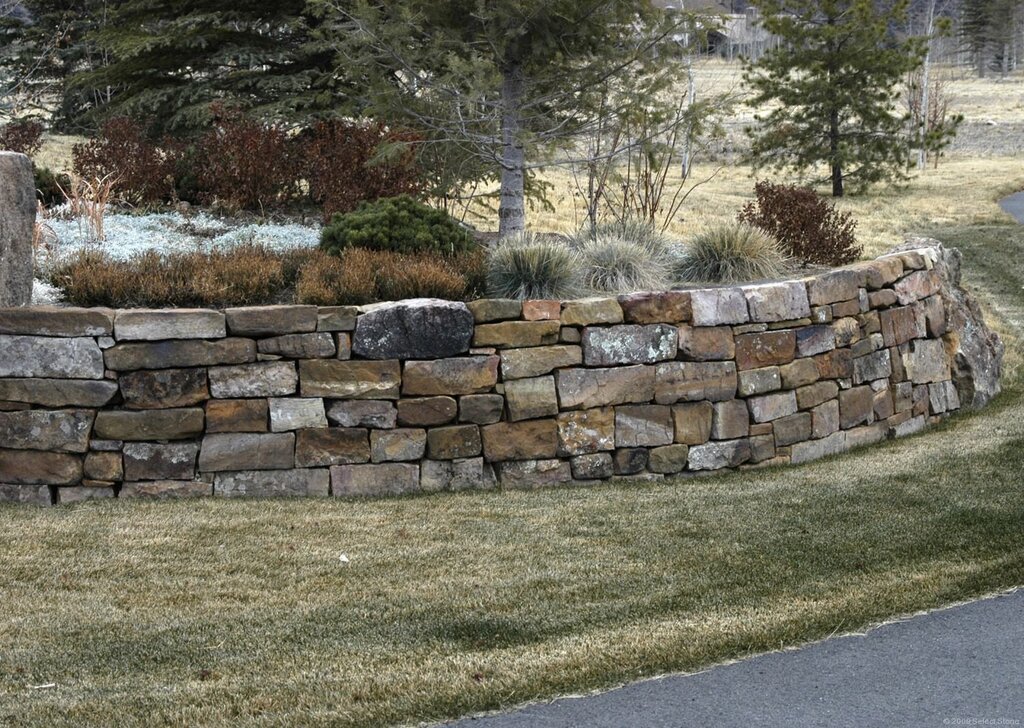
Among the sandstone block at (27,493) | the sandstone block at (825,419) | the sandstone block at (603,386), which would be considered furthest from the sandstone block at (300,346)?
the sandstone block at (825,419)

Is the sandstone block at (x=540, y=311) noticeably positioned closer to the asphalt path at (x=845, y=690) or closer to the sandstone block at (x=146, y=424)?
the sandstone block at (x=146, y=424)

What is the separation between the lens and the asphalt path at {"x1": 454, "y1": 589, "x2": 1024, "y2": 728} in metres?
3.94

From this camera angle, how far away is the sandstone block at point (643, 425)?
24.9 ft

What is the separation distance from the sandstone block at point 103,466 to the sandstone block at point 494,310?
2380 millimetres

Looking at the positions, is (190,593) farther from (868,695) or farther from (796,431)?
(796,431)

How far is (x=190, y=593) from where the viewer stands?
17.7 feet

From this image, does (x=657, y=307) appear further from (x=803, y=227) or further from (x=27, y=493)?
(x=27, y=493)

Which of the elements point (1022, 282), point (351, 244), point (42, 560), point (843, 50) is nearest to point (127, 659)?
point (42, 560)

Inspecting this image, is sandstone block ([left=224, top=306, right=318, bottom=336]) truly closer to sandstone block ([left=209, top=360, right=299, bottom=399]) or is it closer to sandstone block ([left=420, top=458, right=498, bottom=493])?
sandstone block ([left=209, top=360, right=299, bottom=399])

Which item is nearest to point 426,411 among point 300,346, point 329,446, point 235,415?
point 329,446

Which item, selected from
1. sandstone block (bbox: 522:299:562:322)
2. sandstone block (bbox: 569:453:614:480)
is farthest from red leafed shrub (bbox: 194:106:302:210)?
sandstone block (bbox: 569:453:614:480)

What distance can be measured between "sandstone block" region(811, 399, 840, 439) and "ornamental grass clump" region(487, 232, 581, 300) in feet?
6.58

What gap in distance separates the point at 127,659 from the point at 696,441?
4331mm

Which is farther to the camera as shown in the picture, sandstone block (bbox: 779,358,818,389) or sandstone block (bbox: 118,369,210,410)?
→ sandstone block (bbox: 779,358,818,389)
